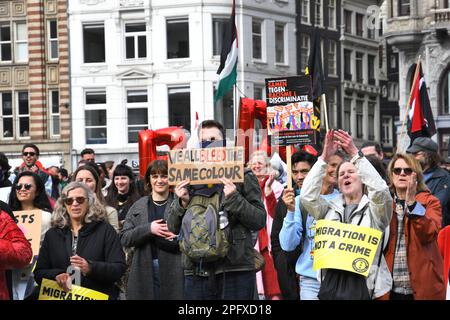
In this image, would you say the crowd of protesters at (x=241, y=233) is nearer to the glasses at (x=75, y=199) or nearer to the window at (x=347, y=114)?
the glasses at (x=75, y=199)

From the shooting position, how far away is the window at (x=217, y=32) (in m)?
42.7

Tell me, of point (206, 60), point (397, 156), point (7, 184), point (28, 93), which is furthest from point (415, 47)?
point (397, 156)

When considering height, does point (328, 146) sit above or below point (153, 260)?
above

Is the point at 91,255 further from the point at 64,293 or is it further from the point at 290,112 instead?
the point at 290,112

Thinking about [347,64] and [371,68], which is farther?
[371,68]

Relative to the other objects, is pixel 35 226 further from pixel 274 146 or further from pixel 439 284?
pixel 439 284

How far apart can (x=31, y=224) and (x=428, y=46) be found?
→ 1344 inches

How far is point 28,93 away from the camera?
44.1m

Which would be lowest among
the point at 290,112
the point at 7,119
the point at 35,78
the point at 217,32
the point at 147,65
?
the point at 290,112

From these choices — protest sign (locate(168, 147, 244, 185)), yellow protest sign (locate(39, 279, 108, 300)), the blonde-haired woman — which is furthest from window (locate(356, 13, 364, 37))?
protest sign (locate(168, 147, 244, 185))

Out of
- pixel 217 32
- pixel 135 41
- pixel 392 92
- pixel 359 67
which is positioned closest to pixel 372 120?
pixel 359 67

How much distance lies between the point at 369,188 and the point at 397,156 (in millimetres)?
579

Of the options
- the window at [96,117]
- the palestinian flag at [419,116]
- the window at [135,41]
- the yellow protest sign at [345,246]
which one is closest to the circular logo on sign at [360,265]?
the yellow protest sign at [345,246]

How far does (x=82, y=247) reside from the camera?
28.4ft
